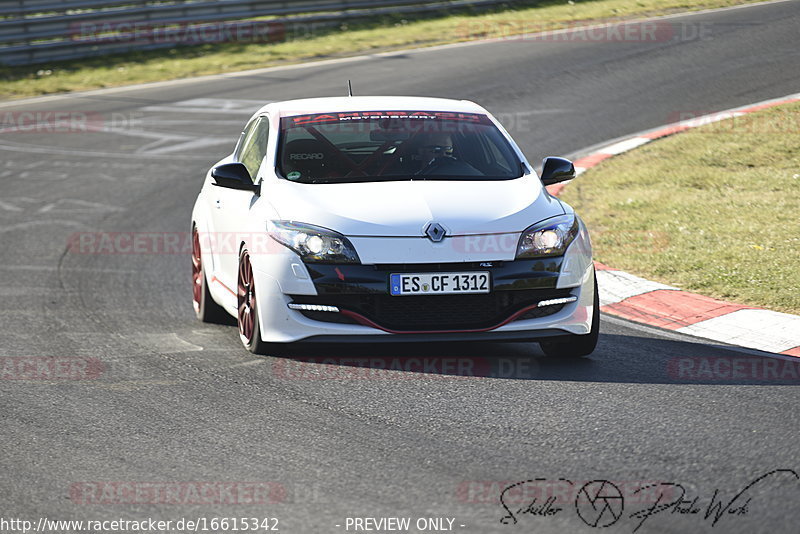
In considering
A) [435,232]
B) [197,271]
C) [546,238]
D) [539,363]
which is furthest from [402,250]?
[197,271]

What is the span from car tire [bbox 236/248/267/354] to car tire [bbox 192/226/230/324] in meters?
1.09

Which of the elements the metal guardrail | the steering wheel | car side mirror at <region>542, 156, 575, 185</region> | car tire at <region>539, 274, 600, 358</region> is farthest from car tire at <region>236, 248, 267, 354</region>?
the metal guardrail

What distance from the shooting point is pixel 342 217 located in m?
6.80

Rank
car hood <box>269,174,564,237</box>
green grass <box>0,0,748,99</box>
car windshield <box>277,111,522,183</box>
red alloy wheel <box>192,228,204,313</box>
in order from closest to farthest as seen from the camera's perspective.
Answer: car hood <box>269,174,564,237</box> → car windshield <box>277,111,522,183</box> → red alloy wheel <box>192,228,204,313</box> → green grass <box>0,0,748,99</box>

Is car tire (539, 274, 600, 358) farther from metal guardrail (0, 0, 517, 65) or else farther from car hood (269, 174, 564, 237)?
metal guardrail (0, 0, 517, 65)

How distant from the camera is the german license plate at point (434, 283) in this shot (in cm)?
659

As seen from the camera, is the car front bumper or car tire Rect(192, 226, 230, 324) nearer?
the car front bumper

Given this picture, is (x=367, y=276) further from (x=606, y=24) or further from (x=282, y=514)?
(x=606, y=24)

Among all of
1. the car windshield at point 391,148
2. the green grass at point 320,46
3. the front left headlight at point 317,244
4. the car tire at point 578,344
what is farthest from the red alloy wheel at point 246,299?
the green grass at point 320,46

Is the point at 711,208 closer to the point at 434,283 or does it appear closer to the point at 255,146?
the point at 255,146

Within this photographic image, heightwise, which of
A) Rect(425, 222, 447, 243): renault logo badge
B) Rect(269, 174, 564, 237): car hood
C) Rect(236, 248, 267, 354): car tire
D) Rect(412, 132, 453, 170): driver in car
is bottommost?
Rect(236, 248, 267, 354): car tire

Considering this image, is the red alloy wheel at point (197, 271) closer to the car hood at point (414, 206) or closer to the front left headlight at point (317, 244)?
the car hood at point (414, 206)

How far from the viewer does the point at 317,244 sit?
6.74 m

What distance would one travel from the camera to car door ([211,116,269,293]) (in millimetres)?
7582
